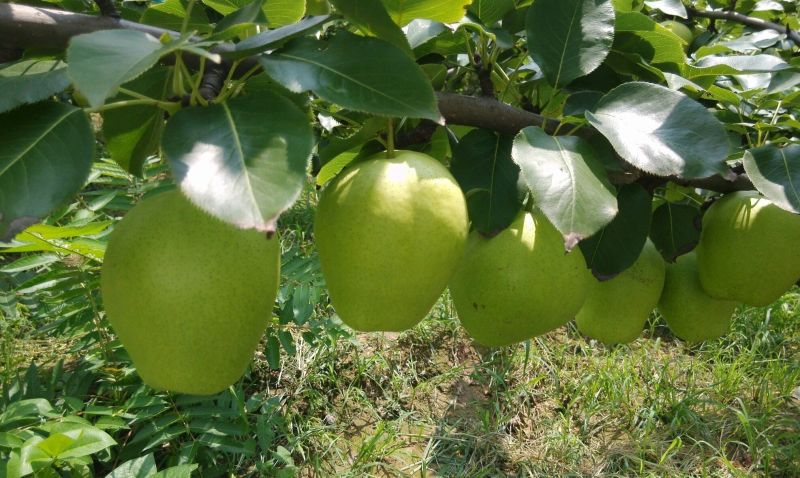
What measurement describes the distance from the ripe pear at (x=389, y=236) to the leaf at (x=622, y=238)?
0.31 metres

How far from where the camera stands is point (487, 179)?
0.84 metres

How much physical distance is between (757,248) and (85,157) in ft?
3.11

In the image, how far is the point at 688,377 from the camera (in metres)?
2.61

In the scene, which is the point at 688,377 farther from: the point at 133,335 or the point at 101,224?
the point at 133,335

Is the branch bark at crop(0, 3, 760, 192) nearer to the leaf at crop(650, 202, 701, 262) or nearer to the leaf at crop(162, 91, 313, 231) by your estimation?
the leaf at crop(162, 91, 313, 231)

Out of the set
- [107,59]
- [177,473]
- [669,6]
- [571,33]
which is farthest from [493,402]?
[107,59]

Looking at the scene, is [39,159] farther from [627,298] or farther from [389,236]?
[627,298]

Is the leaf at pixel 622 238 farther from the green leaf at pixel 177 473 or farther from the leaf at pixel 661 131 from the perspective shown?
the green leaf at pixel 177 473

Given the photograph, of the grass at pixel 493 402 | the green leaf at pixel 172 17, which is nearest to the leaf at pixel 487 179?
the green leaf at pixel 172 17

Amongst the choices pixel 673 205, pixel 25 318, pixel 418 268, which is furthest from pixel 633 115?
pixel 25 318

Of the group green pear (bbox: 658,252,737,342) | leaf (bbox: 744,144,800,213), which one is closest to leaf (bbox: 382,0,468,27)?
leaf (bbox: 744,144,800,213)

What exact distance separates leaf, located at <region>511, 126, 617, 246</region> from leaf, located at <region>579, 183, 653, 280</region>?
0.22 m

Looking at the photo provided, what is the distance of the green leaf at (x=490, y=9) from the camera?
37.1 inches

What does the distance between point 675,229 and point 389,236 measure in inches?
27.9
